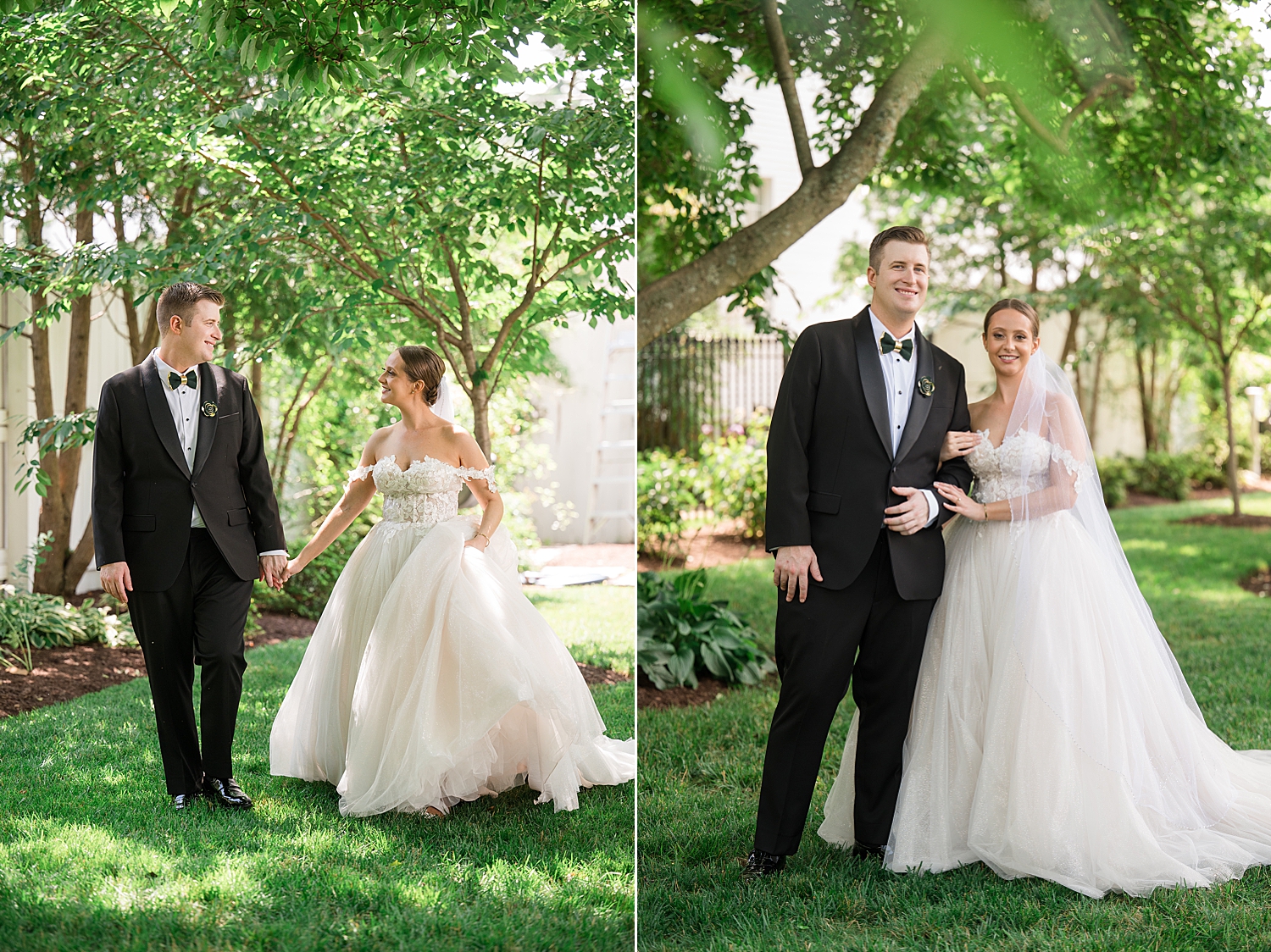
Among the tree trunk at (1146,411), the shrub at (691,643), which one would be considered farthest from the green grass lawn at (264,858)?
the tree trunk at (1146,411)

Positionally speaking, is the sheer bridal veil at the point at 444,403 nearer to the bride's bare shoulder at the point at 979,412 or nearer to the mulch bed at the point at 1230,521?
the bride's bare shoulder at the point at 979,412

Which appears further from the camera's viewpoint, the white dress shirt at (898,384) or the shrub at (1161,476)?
the shrub at (1161,476)

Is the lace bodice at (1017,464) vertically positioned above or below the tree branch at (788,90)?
below

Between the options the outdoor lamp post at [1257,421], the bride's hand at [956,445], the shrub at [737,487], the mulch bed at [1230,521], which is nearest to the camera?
the bride's hand at [956,445]

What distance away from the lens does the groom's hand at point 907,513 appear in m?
3.02

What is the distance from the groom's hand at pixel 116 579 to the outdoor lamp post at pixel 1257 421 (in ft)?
62.0

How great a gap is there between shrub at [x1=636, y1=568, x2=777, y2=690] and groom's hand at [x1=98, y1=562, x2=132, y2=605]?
128 inches

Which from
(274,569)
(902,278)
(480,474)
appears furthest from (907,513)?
(274,569)

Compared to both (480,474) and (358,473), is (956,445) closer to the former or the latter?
(480,474)

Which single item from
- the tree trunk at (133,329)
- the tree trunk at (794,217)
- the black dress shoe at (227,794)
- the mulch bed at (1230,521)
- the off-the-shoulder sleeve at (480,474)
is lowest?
the mulch bed at (1230,521)

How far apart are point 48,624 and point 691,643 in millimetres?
3703

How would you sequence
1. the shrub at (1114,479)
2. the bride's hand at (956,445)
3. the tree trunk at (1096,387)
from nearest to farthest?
the bride's hand at (956,445) < the shrub at (1114,479) < the tree trunk at (1096,387)

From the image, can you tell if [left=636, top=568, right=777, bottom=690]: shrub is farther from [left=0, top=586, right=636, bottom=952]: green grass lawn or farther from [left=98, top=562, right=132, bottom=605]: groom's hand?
[left=98, top=562, right=132, bottom=605]: groom's hand

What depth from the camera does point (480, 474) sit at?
9.00ft
